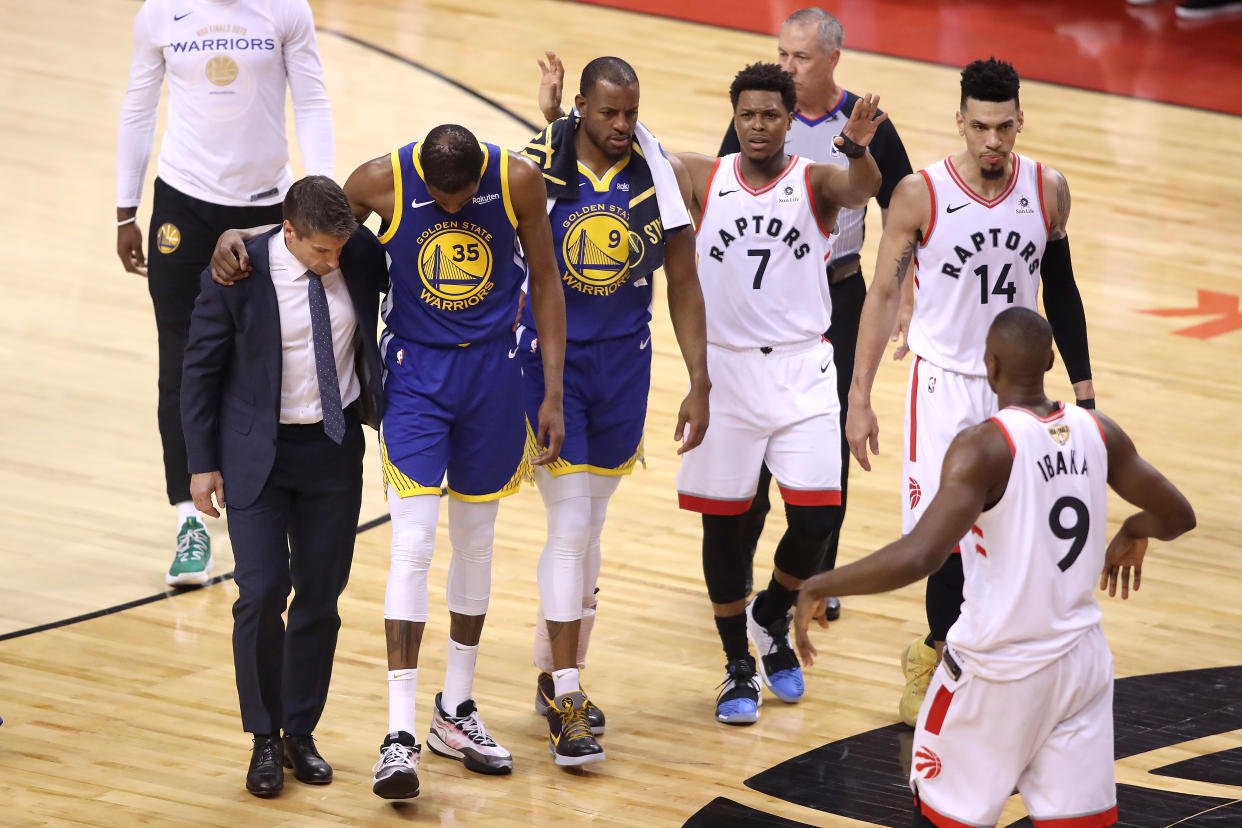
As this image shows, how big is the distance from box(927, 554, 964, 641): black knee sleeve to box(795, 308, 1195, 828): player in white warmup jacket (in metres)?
1.23

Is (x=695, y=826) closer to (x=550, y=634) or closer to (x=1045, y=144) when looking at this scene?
(x=550, y=634)

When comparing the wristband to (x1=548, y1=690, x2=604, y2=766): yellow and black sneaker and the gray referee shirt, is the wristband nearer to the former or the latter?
the gray referee shirt

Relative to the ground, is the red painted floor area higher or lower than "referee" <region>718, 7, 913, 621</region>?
lower

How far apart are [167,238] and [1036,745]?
12.0 feet

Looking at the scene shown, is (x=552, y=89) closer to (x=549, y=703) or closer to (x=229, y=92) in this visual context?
(x=229, y=92)

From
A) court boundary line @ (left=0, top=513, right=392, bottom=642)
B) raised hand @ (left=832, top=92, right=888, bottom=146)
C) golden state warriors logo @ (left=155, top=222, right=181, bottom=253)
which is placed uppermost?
raised hand @ (left=832, top=92, right=888, bottom=146)

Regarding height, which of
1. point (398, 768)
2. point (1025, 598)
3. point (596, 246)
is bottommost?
point (398, 768)

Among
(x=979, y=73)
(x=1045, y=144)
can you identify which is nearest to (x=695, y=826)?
(x=979, y=73)

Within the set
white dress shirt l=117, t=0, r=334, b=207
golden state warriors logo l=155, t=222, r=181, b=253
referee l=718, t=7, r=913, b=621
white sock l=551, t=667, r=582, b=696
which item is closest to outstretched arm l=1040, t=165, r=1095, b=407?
referee l=718, t=7, r=913, b=621

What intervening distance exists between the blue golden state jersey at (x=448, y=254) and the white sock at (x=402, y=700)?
892 millimetres

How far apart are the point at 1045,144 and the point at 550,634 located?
772cm

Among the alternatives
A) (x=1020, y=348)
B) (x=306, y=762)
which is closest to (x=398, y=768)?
(x=306, y=762)

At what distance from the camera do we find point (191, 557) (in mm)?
6262

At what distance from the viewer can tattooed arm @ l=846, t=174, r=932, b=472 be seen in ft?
16.3
